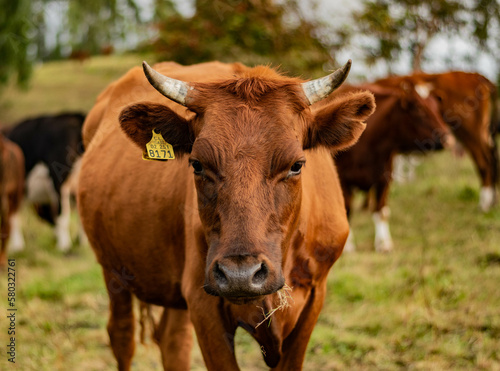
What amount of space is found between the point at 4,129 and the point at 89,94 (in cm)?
1460

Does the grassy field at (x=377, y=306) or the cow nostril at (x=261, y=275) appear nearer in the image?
the cow nostril at (x=261, y=275)

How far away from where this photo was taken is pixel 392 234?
28.1 ft

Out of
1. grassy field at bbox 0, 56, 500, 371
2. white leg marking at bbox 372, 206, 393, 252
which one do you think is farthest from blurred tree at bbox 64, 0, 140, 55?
white leg marking at bbox 372, 206, 393, 252

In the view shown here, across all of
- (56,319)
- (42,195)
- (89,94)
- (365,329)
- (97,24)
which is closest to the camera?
(365,329)

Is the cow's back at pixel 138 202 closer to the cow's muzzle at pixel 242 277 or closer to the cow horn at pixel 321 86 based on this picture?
the cow horn at pixel 321 86

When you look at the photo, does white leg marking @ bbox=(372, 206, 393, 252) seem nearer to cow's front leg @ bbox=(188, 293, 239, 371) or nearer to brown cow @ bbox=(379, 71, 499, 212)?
brown cow @ bbox=(379, 71, 499, 212)

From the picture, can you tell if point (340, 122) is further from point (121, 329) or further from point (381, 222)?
point (381, 222)

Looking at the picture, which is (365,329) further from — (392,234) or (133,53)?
(133,53)

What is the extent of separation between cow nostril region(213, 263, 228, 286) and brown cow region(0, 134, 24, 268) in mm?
6792

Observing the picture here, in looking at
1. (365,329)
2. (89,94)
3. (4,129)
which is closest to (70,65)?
(89,94)

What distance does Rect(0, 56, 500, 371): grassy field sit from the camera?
4.58 m

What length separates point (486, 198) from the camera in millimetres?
9234

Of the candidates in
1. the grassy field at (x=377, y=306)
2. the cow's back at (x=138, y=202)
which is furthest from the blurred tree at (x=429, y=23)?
the cow's back at (x=138, y=202)

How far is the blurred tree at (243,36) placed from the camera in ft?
34.2
